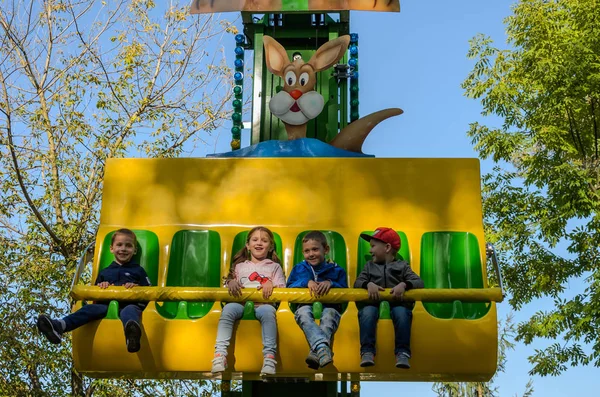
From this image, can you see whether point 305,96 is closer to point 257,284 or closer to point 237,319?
point 257,284

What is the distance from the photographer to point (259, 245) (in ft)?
16.5

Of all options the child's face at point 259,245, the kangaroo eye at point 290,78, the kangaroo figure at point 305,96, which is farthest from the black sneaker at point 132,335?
the kangaroo eye at point 290,78

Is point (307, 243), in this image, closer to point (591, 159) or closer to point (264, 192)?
point (264, 192)

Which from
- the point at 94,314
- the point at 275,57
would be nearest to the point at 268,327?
the point at 94,314

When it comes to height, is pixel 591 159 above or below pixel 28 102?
below

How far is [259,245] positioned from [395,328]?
3.13ft

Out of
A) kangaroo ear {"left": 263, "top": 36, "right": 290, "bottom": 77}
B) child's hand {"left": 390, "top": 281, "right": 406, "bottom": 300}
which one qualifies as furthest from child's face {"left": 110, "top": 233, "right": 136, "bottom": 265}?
kangaroo ear {"left": 263, "top": 36, "right": 290, "bottom": 77}

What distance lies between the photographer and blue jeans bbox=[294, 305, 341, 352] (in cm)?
443

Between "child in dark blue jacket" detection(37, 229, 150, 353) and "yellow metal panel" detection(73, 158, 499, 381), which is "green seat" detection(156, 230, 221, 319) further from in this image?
"child in dark blue jacket" detection(37, 229, 150, 353)

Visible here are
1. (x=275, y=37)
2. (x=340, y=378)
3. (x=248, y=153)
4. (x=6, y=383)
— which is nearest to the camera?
(x=340, y=378)

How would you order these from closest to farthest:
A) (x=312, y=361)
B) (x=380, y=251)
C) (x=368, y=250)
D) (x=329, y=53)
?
(x=312, y=361) < (x=380, y=251) < (x=368, y=250) < (x=329, y=53)

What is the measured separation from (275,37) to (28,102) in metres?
6.42

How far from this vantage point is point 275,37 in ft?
22.9

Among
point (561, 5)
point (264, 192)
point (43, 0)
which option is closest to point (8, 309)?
point (43, 0)
